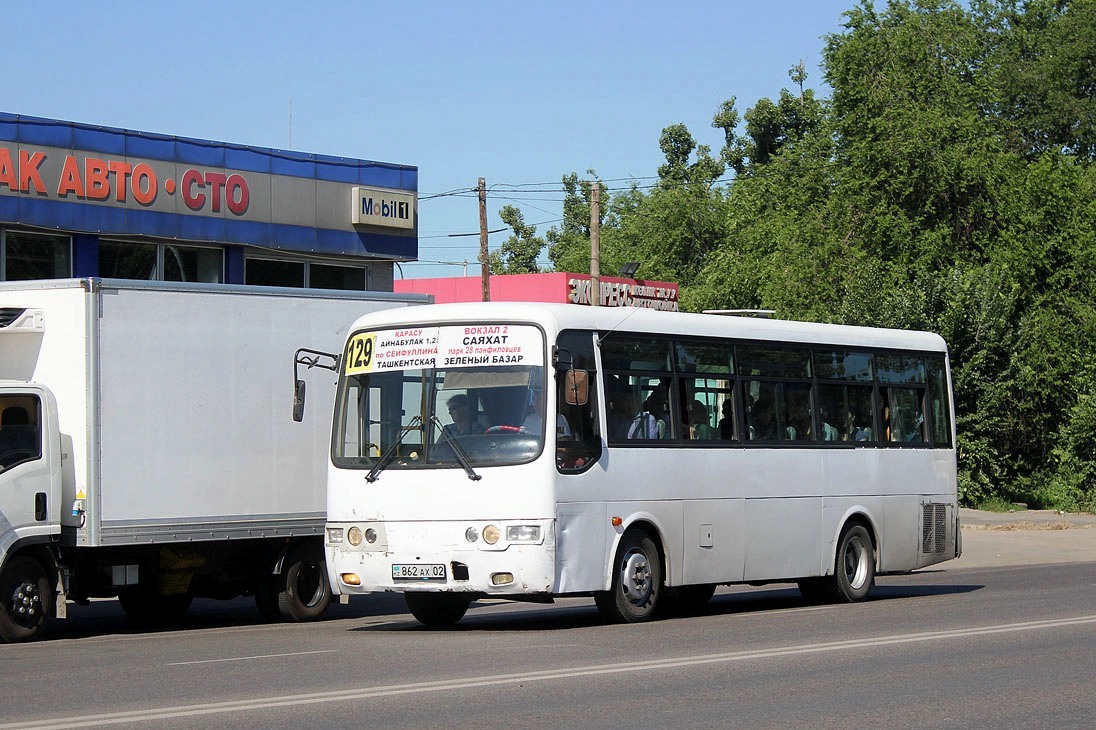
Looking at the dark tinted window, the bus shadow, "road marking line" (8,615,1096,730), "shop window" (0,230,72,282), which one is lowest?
the bus shadow

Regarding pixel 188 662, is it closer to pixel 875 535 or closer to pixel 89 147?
pixel 875 535

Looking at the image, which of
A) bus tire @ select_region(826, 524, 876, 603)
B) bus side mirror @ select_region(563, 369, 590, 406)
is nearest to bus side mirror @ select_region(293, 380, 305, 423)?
bus side mirror @ select_region(563, 369, 590, 406)

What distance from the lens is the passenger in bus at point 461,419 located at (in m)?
14.6

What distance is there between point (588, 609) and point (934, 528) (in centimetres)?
438

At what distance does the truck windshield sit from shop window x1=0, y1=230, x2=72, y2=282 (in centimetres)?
1163

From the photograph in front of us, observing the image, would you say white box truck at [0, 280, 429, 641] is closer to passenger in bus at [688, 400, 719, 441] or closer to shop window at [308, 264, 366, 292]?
passenger in bus at [688, 400, 719, 441]

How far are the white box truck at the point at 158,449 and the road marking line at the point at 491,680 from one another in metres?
5.57

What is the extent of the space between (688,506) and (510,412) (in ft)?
7.88

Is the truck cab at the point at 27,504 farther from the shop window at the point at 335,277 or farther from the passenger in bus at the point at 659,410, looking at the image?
the shop window at the point at 335,277

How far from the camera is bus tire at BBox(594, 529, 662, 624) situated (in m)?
15.0

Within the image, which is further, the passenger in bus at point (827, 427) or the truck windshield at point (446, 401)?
the passenger in bus at point (827, 427)

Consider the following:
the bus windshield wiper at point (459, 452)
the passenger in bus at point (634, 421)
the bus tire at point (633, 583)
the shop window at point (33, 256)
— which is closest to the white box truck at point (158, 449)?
the bus windshield wiper at point (459, 452)

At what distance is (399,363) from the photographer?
15.1m

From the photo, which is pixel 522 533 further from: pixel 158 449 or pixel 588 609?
pixel 588 609
